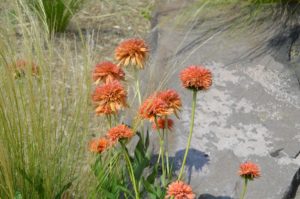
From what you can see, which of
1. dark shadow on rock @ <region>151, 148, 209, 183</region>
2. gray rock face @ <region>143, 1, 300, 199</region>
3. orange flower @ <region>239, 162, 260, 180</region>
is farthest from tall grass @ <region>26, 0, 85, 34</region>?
orange flower @ <region>239, 162, 260, 180</region>

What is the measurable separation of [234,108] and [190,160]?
14.0 inches

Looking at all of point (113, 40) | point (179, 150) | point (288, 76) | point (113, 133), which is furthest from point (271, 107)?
point (113, 40)

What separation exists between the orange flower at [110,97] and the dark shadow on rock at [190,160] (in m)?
0.50

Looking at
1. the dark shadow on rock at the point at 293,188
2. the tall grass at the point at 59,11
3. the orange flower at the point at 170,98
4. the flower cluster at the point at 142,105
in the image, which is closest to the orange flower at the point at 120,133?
the flower cluster at the point at 142,105

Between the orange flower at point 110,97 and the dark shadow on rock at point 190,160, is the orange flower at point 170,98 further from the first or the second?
the dark shadow on rock at point 190,160

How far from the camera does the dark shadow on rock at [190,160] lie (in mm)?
2164

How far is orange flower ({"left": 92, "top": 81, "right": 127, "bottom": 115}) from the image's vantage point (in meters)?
1.67

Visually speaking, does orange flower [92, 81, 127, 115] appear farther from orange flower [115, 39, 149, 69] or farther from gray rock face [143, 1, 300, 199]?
gray rock face [143, 1, 300, 199]

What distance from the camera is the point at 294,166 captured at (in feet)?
7.27

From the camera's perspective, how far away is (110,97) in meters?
1.67

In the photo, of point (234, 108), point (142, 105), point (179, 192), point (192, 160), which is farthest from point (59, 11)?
point (179, 192)

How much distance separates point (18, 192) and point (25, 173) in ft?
0.25

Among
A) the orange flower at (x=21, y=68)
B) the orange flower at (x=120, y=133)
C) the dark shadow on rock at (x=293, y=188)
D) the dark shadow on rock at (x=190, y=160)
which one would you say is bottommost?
the dark shadow on rock at (x=293, y=188)

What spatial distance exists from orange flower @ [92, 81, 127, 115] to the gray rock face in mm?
360
